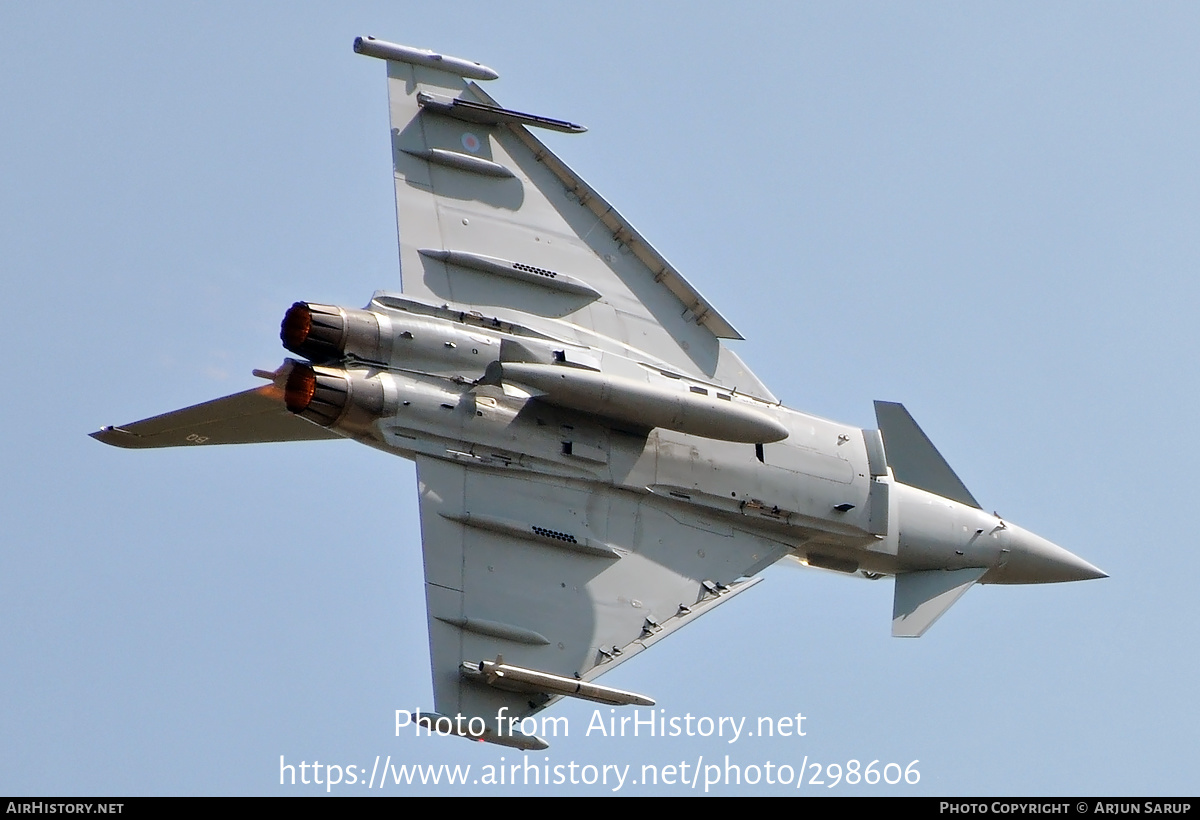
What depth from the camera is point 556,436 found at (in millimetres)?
27703

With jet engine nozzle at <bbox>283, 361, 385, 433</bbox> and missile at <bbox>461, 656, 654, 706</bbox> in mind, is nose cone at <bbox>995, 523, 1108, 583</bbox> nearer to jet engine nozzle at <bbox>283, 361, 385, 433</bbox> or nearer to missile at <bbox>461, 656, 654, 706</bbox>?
missile at <bbox>461, 656, 654, 706</bbox>

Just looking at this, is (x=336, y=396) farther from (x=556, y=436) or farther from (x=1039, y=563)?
(x=1039, y=563)

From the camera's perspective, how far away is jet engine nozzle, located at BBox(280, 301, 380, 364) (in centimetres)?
2650

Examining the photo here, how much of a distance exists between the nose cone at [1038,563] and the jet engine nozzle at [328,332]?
10.9 meters

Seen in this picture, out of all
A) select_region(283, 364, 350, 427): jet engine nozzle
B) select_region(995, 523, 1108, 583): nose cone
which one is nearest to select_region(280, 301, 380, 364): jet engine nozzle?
select_region(283, 364, 350, 427): jet engine nozzle

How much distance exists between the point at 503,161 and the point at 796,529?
695 centimetres

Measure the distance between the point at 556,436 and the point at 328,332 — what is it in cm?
344

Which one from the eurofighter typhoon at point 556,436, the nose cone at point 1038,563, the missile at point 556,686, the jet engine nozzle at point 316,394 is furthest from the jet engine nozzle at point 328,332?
the nose cone at point 1038,563

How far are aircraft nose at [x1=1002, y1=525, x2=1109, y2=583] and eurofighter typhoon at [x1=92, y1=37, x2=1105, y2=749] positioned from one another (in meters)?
0.06

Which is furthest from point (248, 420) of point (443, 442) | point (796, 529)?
point (796, 529)

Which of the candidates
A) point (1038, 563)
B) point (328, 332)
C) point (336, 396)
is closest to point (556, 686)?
point (336, 396)

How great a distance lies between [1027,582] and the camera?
32.1 meters
